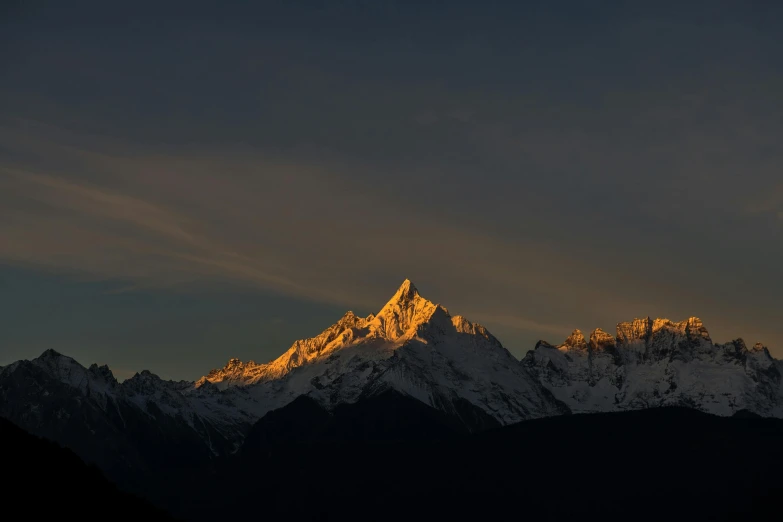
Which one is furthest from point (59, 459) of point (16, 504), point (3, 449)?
point (16, 504)

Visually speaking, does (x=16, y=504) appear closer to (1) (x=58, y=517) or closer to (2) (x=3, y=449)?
(1) (x=58, y=517)

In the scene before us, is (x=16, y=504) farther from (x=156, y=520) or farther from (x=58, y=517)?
(x=156, y=520)

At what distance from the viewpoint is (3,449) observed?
6880 inches

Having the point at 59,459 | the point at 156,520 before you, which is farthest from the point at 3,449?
the point at 156,520

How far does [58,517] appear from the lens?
164m

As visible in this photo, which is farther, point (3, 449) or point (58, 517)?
point (3, 449)

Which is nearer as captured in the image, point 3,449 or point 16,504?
point 16,504

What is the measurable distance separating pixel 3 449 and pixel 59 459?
7999 millimetres

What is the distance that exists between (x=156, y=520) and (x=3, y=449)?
74.6 feet

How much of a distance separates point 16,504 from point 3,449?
55.3 feet

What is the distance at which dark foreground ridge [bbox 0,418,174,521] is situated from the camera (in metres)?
163

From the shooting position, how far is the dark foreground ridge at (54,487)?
163375 mm

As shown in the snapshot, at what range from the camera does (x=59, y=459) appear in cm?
17938

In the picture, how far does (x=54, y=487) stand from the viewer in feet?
561
